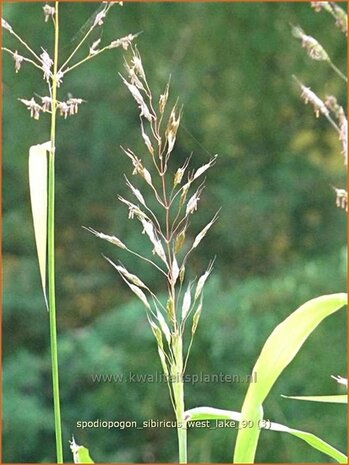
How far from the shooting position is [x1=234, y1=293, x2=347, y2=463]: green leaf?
1.04 ft

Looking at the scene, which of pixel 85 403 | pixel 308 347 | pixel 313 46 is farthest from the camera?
pixel 85 403

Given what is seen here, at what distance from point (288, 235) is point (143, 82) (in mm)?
1888

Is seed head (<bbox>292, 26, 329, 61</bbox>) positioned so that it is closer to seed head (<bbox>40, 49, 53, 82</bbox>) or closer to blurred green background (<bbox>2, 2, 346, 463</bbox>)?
seed head (<bbox>40, 49, 53, 82</bbox>)

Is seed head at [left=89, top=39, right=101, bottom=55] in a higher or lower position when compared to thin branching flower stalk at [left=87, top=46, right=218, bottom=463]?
higher

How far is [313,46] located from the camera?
1.00ft

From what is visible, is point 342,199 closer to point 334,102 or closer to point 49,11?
point 334,102

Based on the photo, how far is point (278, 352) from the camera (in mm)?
322

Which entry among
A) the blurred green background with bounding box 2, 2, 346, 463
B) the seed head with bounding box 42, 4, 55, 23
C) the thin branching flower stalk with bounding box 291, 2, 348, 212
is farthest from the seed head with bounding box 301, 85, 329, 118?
the blurred green background with bounding box 2, 2, 346, 463

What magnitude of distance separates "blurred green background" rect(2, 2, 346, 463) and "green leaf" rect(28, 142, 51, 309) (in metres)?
1.49

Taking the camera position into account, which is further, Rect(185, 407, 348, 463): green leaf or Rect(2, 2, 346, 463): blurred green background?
Rect(2, 2, 346, 463): blurred green background

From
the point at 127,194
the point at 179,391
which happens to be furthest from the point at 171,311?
the point at 127,194

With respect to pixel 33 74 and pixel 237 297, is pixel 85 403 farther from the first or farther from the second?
pixel 33 74

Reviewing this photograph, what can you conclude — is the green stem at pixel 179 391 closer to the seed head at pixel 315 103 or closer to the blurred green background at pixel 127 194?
the seed head at pixel 315 103

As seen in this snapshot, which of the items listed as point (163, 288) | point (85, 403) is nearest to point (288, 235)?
Answer: point (163, 288)
